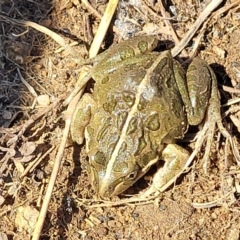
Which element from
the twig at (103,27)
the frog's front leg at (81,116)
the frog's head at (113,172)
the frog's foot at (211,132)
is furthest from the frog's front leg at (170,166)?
the twig at (103,27)

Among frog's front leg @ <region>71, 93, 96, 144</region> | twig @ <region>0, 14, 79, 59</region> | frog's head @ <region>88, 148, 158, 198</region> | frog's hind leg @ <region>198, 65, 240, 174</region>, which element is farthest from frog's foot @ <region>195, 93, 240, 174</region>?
twig @ <region>0, 14, 79, 59</region>

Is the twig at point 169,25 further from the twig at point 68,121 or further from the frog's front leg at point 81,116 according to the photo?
the frog's front leg at point 81,116

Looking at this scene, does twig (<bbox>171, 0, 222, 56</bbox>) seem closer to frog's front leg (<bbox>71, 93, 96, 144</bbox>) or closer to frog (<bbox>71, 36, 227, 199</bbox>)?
frog (<bbox>71, 36, 227, 199</bbox>)

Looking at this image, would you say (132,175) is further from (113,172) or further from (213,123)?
(213,123)

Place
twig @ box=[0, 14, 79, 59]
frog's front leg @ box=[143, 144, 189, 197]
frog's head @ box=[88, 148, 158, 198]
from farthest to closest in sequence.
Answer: twig @ box=[0, 14, 79, 59] < frog's front leg @ box=[143, 144, 189, 197] < frog's head @ box=[88, 148, 158, 198]

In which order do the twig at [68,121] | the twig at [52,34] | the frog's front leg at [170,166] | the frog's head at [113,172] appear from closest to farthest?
the frog's head at [113,172] → the twig at [68,121] → the frog's front leg at [170,166] → the twig at [52,34]

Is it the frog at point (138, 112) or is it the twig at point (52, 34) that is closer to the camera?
the frog at point (138, 112)
